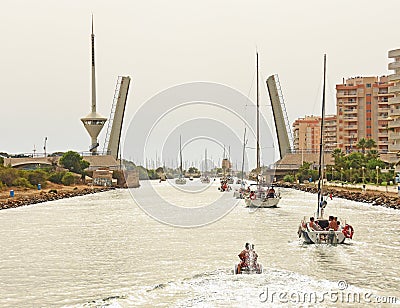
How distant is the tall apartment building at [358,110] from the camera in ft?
308

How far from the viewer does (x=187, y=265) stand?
62.2 ft

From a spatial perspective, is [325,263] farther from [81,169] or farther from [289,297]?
[81,169]

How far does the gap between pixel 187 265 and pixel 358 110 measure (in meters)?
80.8

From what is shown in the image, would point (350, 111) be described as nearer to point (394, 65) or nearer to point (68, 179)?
point (394, 65)

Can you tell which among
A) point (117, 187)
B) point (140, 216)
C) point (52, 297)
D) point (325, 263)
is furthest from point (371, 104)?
point (52, 297)

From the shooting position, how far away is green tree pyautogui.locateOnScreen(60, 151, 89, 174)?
7825 centimetres

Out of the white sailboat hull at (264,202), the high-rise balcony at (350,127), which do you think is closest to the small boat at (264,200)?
the white sailboat hull at (264,202)

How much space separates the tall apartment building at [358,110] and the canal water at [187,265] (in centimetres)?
6317

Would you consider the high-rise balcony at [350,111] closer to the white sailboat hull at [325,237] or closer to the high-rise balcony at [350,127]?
the high-rise balcony at [350,127]

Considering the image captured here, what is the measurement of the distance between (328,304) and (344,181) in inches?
2289

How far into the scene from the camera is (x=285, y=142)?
271 feet

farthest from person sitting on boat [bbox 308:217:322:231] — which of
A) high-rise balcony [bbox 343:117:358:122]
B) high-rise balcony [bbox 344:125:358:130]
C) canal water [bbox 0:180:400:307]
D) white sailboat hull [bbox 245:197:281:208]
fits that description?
high-rise balcony [bbox 343:117:358:122]

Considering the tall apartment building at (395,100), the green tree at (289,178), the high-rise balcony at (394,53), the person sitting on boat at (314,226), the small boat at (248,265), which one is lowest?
the small boat at (248,265)

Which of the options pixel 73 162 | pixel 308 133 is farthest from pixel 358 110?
pixel 308 133
